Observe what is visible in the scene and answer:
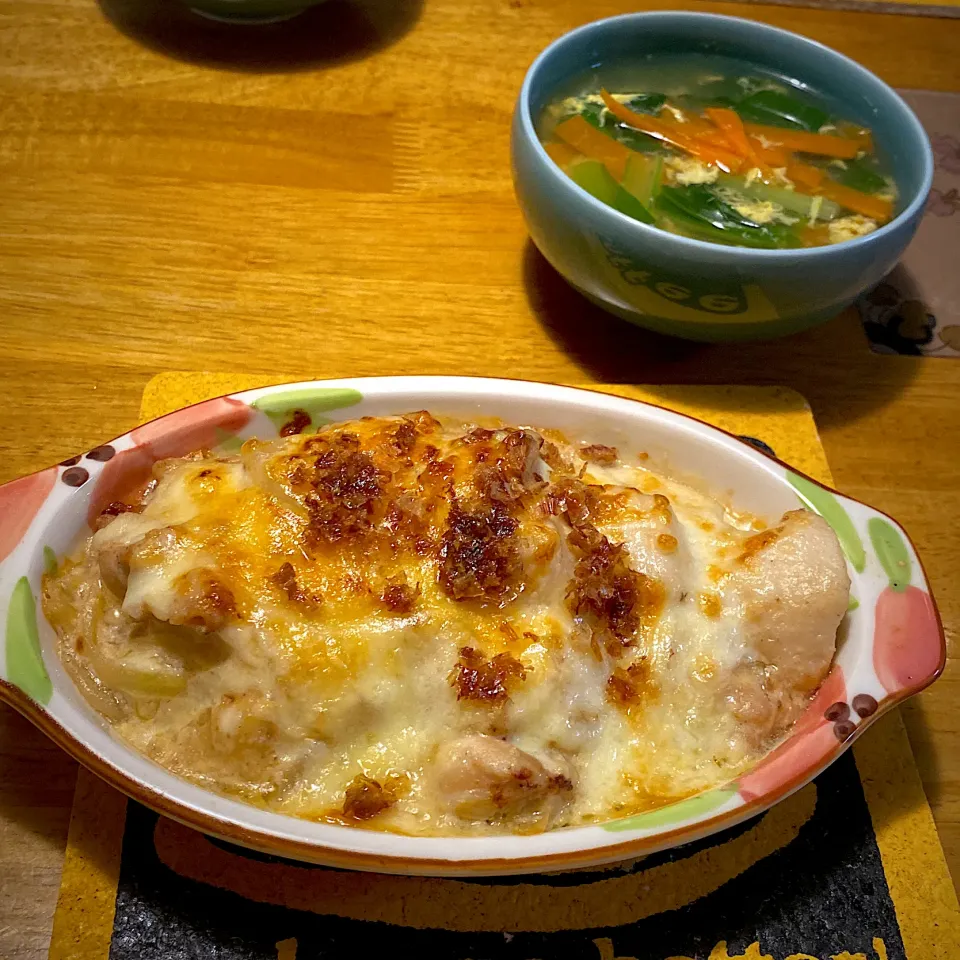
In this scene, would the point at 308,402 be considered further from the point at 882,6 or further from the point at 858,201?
the point at 882,6

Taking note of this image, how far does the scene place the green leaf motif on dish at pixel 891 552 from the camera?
107 cm

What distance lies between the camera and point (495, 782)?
0.86m

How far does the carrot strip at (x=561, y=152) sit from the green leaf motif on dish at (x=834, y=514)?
2.42ft

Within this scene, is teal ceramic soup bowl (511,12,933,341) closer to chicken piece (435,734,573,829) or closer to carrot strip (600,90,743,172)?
carrot strip (600,90,743,172)

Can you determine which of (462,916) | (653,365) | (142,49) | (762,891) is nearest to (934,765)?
(762,891)

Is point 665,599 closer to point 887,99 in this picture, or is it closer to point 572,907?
point 572,907

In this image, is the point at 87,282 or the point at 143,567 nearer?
the point at 143,567

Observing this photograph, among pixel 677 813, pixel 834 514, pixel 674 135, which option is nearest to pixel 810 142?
pixel 674 135

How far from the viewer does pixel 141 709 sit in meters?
0.95

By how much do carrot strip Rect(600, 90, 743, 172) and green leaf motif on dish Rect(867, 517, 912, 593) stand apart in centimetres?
80

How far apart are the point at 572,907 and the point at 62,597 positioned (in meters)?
0.66

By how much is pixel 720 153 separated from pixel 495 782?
125 centimetres

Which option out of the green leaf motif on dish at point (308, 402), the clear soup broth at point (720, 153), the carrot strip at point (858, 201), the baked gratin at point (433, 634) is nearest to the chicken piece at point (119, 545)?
the baked gratin at point (433, 634)

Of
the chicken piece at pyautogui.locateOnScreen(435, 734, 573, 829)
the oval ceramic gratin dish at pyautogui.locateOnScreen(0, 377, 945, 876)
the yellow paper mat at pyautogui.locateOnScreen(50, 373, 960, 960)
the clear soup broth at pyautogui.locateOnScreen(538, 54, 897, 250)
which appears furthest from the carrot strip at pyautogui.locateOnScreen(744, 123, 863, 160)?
the chicken piece at pyautogui.locateOnScreen(435, 734, 573, 829)
